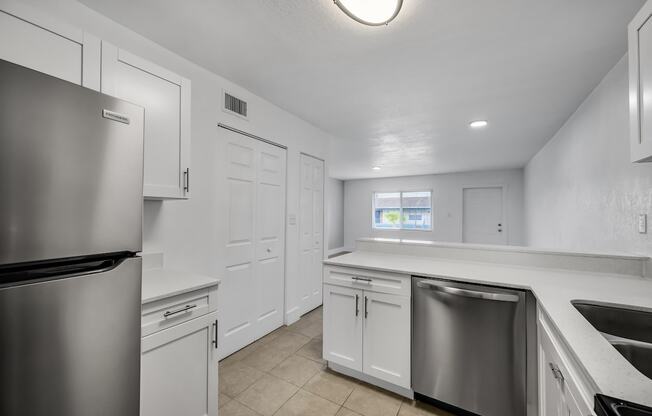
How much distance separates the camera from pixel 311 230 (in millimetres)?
3488

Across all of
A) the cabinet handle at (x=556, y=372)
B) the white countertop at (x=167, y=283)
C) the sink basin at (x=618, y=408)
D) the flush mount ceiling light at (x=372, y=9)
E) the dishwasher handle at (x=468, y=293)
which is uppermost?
the flush mount ceiling light at (x=372, y=9)

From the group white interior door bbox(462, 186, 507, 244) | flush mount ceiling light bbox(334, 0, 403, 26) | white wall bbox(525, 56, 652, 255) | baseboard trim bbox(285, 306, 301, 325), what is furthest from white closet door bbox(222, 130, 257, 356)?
white interior door bbox(462, 186, 507, 244)

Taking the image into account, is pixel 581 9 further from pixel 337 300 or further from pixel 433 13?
pixel 337 300

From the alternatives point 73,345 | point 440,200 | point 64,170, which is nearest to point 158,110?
point 64,170

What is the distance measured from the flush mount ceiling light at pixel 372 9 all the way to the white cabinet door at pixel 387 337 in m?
1.68

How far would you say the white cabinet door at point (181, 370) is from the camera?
1.23 meters

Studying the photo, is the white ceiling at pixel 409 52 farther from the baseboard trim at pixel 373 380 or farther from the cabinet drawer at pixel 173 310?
the baseboard trim at pixel 373 380

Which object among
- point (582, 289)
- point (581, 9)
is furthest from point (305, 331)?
point (581, 9)

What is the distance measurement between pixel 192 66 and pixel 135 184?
153 centimetres

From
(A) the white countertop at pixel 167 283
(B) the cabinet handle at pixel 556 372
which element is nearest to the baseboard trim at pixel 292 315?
(A) the white countertop at pixel 167 283

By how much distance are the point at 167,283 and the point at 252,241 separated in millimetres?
1165

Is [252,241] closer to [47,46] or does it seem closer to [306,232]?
[306,232]

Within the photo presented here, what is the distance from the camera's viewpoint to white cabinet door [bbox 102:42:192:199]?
141 centimetres

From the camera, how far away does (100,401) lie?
0.92 metres
